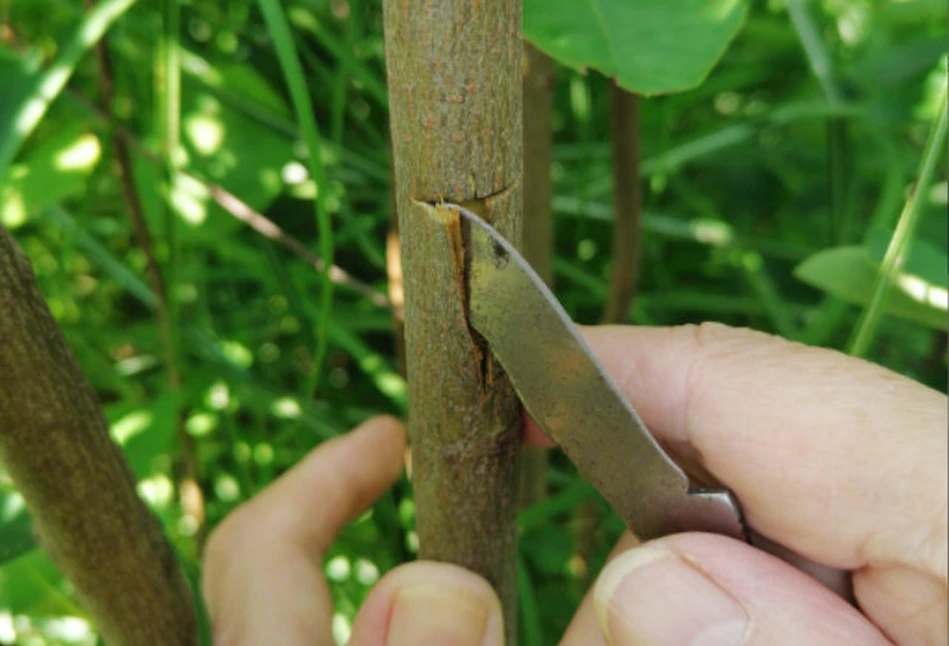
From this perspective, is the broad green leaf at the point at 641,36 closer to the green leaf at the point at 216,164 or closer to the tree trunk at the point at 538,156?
the tree trunk at the point at 538,156

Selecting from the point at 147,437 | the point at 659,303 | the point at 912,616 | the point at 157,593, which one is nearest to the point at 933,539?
the point at 912,616

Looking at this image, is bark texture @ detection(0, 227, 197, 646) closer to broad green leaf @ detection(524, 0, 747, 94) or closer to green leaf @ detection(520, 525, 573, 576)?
broad green leaf @ detection(524, 0, 747, 94)

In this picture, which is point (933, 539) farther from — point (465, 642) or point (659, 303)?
point (659, 303)

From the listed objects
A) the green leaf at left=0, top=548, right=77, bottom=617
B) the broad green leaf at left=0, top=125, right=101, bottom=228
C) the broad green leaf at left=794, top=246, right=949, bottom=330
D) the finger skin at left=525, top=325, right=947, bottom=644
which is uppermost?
the broad green leaf at left=0, top=125, right=101, bottom=228

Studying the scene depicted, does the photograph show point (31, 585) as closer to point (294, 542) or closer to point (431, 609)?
point (294, 542)

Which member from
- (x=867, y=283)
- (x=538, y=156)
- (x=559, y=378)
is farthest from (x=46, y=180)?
(x=867, y=283)

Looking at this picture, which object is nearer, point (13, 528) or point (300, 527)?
point (13, 528)

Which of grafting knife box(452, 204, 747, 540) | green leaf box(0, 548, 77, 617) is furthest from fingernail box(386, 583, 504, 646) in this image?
green leaf box(0, 548, 77, 617)
